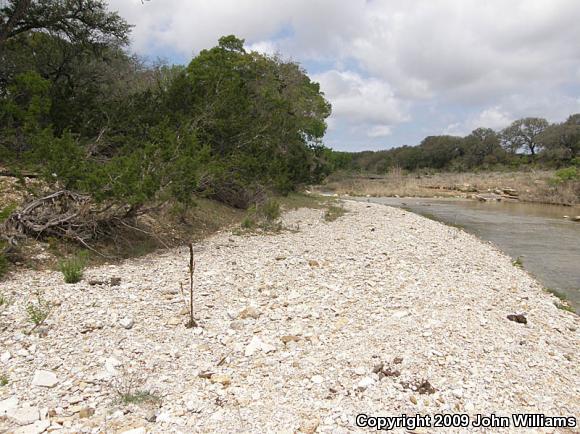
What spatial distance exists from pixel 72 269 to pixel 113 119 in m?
5.33

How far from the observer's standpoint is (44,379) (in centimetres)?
354

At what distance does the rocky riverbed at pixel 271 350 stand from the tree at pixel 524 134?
63977 millimetres

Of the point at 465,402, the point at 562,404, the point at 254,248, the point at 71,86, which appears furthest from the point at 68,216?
the point at 562,404

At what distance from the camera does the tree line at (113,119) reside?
22.6ft

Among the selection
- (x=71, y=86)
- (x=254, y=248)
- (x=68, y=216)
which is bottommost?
(x=254, y=248)

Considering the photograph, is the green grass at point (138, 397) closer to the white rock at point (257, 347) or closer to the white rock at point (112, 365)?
the white rock at point (112, 365)

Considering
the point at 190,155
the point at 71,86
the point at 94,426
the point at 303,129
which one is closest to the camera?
the point at 94,426

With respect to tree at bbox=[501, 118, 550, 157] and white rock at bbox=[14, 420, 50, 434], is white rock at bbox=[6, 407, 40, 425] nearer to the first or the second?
white rock at bbox=[14, 420, 50, 434]

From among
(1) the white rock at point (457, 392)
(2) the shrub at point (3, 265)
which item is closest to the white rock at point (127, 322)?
(2) the shrub at point (3, 265)

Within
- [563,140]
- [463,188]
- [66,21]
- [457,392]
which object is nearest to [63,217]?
[457,392]

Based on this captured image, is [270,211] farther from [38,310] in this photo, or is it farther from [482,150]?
[482,150]

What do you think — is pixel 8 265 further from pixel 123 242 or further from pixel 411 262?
pixel 411 262

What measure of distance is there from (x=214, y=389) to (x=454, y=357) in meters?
2.42

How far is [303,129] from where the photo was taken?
75.5ft
